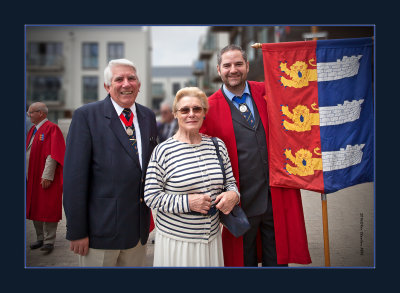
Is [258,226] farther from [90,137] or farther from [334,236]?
[90,137]

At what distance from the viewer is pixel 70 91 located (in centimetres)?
280

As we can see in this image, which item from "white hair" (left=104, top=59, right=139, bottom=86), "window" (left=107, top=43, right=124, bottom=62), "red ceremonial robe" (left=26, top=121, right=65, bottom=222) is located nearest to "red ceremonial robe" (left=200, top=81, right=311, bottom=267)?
"white hair" (left=104, top=59, right=139, bottom=86)

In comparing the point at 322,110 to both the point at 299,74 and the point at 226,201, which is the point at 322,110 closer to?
the point at 299,74

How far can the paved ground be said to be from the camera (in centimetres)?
251

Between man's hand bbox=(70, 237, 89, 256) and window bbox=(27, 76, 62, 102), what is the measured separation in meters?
1.34

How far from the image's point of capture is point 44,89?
2631mm

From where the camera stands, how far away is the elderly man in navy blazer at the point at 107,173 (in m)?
2.03

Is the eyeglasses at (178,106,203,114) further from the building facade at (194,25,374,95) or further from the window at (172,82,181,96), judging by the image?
the building facade at (194,25,374,95)

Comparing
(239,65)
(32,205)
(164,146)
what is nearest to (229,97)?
(239,65)

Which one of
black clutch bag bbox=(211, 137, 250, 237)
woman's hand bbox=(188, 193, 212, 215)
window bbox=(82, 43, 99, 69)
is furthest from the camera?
window bbox=(82, 43, 99, 69)

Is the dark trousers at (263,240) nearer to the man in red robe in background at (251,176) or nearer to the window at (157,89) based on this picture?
the man in red robe in background at (251,176)

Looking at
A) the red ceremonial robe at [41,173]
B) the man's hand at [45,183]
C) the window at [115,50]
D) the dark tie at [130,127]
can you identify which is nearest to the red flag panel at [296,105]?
the dark tie at [130,127]

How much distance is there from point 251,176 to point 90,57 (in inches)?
77.3

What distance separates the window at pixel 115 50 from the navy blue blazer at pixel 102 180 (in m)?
0.85
